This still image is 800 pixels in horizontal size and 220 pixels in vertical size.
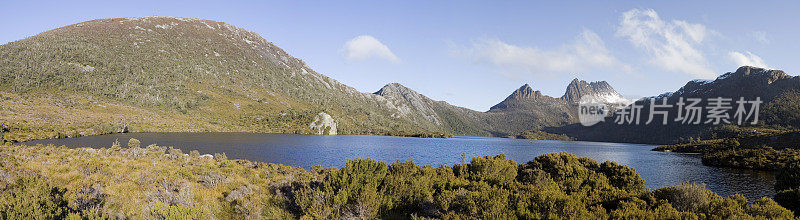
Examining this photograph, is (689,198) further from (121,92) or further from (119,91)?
(119,91)

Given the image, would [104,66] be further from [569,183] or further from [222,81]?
[569,183]

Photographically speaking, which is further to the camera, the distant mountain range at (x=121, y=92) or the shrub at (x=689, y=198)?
the distant mountain range at (x=121, y=92)

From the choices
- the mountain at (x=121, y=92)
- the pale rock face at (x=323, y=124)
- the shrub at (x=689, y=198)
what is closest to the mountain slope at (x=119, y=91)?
the mountain at (x=121, y=92)

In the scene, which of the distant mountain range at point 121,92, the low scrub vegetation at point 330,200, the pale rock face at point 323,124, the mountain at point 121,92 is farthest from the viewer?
the pale rock face at point 323,124

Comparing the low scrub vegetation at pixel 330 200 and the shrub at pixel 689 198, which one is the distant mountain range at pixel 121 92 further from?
the shrub at pixel 689 198

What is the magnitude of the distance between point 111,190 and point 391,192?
37.4 feet

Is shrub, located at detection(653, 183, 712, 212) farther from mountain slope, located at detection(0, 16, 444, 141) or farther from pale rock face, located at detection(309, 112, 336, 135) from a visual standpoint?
pale rock face, located at detection(309, 112, 336, 135)

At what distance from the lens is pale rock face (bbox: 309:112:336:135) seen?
16825cm

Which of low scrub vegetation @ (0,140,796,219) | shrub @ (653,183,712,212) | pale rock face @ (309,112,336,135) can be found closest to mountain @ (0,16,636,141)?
pale rock face @ (309,112,336,135)

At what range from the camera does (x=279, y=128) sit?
151 meters

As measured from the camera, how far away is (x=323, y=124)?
17238 cm

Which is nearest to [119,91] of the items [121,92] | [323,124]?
[121,92]

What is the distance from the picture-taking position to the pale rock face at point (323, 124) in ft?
552

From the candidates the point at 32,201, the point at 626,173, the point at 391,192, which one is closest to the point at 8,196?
the point at 32,201
